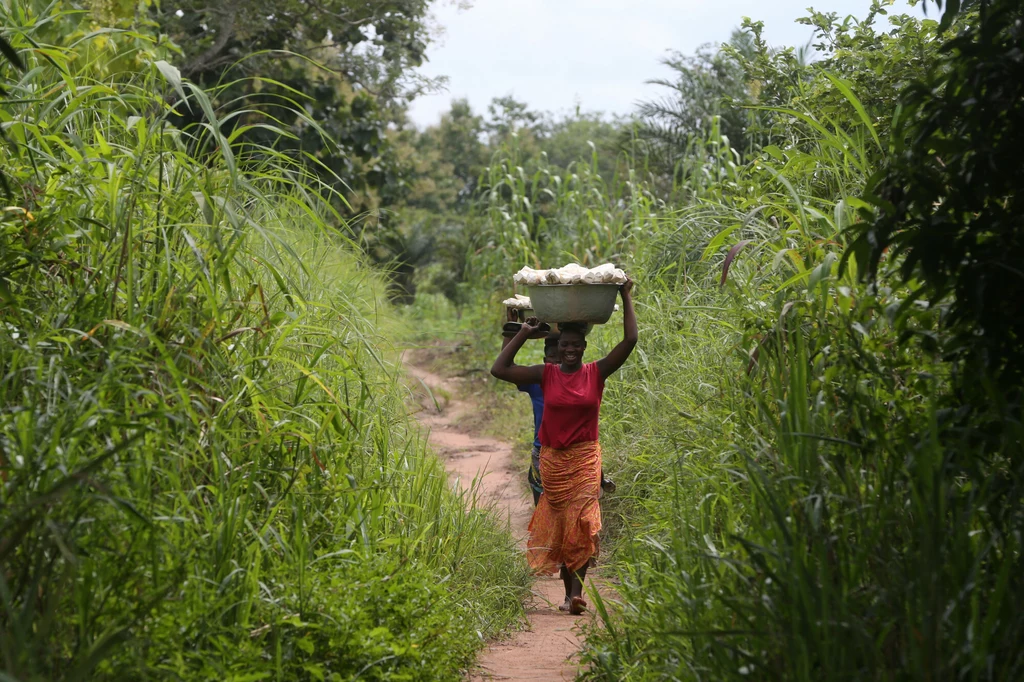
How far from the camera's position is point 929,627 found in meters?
2.40

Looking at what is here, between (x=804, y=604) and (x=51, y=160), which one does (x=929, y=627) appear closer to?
(x=804, y=604)

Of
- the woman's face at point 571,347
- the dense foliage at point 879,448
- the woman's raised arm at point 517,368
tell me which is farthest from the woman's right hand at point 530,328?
the dense foliage at point 879,448

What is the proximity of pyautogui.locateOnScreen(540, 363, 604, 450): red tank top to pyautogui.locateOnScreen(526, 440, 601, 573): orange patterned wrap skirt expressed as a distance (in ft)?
0.18

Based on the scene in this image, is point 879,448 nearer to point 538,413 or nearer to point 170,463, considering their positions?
point 170,463

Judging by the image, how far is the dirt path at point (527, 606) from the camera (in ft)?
12.7

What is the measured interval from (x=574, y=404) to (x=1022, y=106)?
2671 mm

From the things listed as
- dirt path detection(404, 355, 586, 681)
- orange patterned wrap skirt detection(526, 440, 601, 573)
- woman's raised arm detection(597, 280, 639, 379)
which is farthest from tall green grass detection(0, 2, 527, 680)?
woman's raised arm detection(597, 280, 639, 379)

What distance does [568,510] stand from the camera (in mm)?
4973

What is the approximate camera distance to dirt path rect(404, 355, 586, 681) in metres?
3.88

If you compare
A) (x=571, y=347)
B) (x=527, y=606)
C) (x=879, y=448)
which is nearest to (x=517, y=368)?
(x=571, y=347)

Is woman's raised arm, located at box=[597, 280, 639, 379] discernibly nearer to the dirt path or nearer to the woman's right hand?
the woman's right hand

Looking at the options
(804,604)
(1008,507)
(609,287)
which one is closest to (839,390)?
(1008,507)

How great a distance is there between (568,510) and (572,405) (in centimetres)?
51

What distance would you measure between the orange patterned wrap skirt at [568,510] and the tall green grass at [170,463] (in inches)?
33.1
